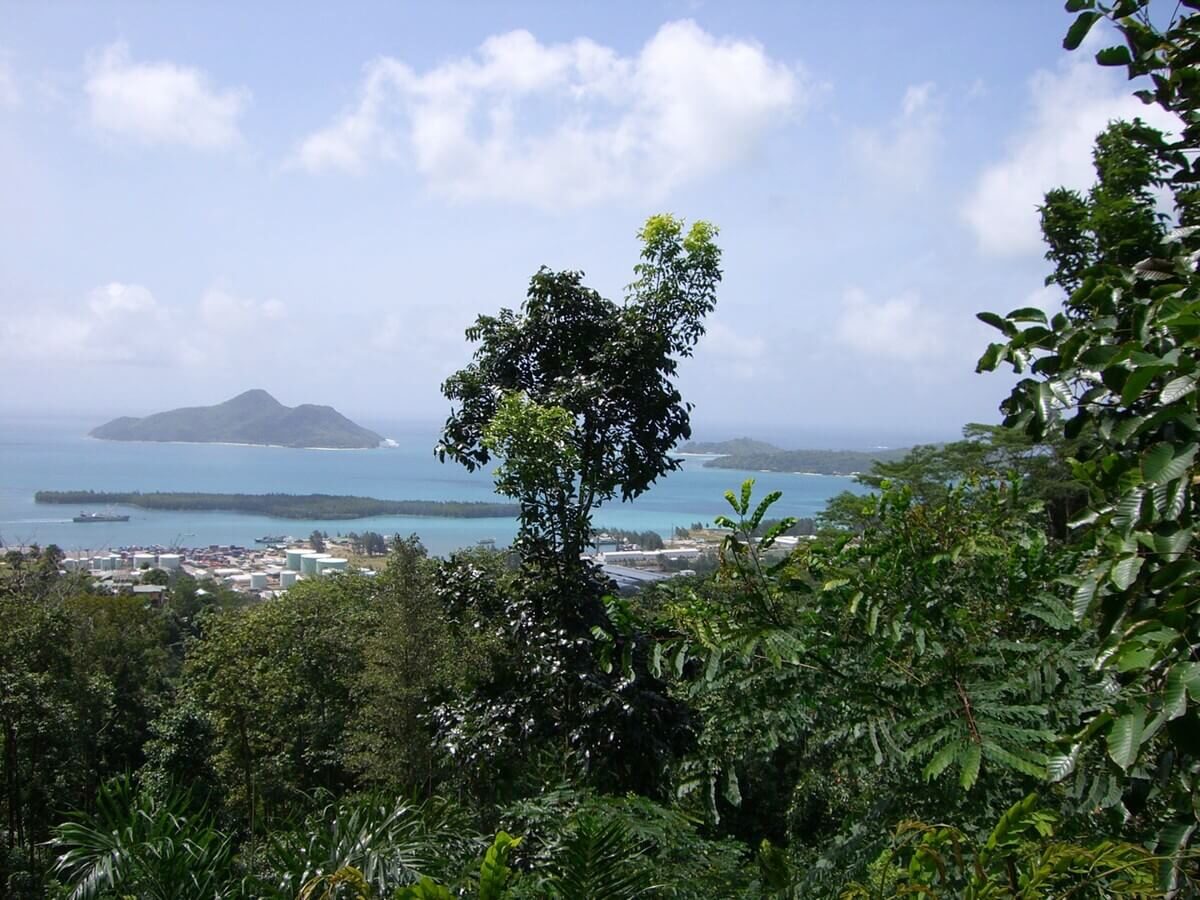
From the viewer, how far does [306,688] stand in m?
12.7

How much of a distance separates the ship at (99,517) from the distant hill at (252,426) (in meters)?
43.9

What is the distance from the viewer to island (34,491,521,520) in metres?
58.5

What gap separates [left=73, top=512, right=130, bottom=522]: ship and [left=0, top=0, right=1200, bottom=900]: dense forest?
217 feet

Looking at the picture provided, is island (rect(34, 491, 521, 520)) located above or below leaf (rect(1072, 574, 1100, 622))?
below

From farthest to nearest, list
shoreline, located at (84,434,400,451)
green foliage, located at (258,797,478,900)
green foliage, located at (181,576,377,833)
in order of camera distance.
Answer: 1. shoreline, located at (84,434,400,451)
2. green foliage, located at (181,576,377,833)
3. green foliage, located at (258,797,478,900)

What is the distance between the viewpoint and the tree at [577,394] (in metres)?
4.43

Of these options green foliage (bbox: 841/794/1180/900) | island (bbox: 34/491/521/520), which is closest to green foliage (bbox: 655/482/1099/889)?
green foliage (bbox: 841/794/1180/900)

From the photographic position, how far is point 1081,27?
1.24m

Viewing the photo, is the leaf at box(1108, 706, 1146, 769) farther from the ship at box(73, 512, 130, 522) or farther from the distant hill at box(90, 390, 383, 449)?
the distant hill at box(90, 390, 383, 449)

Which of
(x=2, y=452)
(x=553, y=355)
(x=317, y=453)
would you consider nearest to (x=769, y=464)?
(x=553, y=355)

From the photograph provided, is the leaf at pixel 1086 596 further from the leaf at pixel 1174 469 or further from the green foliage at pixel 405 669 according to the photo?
the green foliage at pixel 405 669

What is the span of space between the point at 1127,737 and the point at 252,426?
395 ft

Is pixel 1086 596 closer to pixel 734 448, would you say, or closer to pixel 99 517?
pixel 734 448

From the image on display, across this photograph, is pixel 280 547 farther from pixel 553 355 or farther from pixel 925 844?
pixel 925 844
